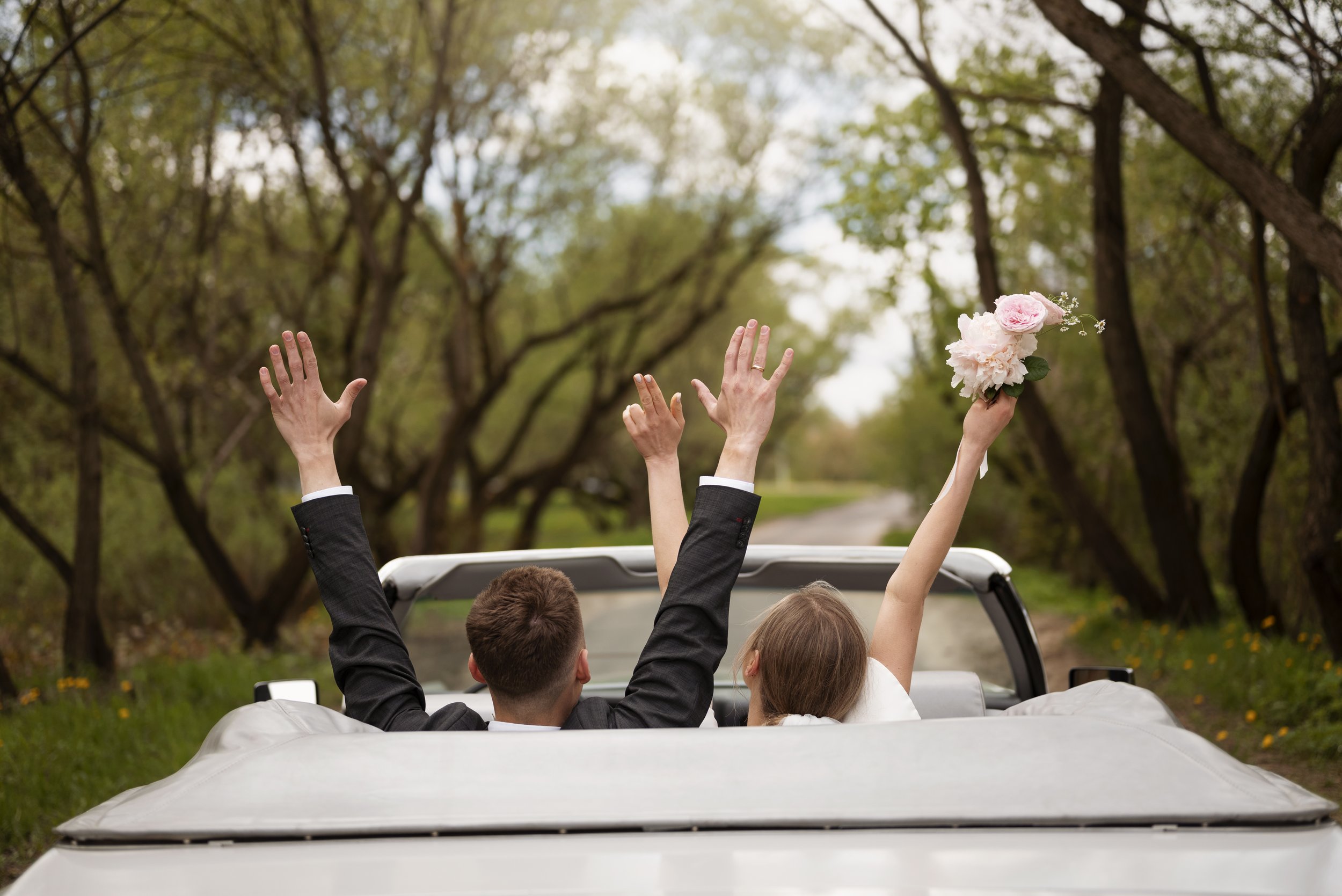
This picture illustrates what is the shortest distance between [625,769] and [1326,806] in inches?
40.7

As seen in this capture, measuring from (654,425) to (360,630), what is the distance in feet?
2.70

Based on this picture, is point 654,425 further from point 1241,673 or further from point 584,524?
point 584,524

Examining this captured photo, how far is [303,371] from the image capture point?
2.44 m

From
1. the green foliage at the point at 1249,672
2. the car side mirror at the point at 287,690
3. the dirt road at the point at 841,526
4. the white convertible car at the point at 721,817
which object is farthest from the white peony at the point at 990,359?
the dirt road at the point at 841,526

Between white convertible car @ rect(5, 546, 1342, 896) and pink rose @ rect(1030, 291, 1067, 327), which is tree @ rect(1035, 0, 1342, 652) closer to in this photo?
pink rose @ rect(1030, 291, 1067, 327)

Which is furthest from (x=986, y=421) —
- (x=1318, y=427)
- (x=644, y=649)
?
(x=1318, y=427)

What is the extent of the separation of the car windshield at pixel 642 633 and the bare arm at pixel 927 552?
11.5 feet

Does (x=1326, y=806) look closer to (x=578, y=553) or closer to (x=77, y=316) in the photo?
(x=578, y=553)

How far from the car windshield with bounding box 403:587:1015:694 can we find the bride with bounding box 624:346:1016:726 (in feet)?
11.5

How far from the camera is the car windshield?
9.41 m

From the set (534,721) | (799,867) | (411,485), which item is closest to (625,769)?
(799,867)

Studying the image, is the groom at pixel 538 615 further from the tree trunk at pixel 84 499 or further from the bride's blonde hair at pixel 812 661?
the tree trunk at pixel 84 499

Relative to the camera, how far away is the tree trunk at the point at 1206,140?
5.75 m

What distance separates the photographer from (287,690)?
8.84 ft
